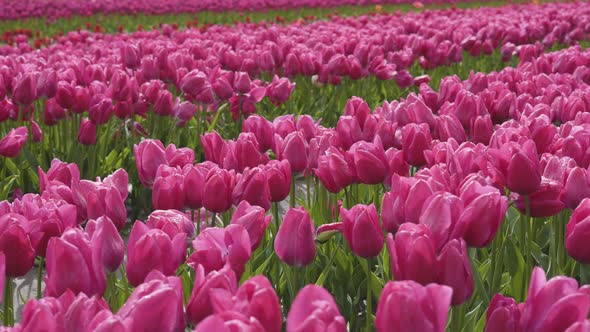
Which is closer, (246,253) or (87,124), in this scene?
(246,253)

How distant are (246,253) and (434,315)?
59 centimetres

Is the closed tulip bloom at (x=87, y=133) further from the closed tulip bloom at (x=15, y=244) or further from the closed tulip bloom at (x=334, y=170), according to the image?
the closed tulip bloom at (x=15, y=244)

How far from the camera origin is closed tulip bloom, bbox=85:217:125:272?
5.39ft

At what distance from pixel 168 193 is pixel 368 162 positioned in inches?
25.2

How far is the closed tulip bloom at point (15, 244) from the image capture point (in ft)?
5.50

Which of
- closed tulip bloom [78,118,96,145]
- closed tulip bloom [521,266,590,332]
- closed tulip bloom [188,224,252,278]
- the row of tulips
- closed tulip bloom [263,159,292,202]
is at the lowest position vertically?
the row of tulips

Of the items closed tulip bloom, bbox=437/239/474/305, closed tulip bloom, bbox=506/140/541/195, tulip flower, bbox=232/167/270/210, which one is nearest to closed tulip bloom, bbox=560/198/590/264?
closed tulip bloom, bbox=506/140/541/195

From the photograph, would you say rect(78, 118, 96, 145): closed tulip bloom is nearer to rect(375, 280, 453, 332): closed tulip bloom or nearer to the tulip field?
the tulip field

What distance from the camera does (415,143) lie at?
97.3 inches

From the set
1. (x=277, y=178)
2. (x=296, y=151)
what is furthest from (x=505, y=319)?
(x=296, y=151)

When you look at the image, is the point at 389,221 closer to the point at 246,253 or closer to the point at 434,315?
the point at 246,253

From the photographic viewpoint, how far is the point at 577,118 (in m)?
2.93

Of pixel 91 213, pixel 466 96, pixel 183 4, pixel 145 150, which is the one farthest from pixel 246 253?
pixel 183 4

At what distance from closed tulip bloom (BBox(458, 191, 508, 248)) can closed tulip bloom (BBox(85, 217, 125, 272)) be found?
0.81m
